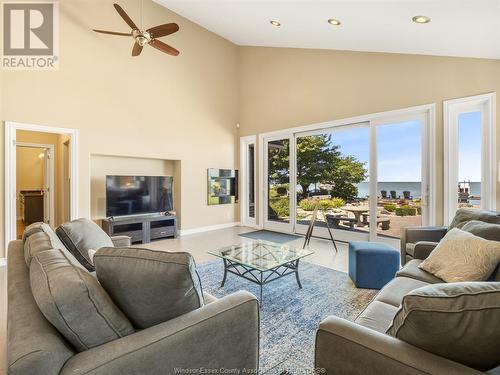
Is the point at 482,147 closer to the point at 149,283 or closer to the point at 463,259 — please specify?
the point at 463,259

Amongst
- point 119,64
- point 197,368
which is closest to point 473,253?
point 197,368

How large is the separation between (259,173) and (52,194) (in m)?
4.76

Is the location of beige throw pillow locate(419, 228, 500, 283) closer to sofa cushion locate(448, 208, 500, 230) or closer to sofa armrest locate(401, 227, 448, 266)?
sofa cushion locate(448, 208, 500, 230)

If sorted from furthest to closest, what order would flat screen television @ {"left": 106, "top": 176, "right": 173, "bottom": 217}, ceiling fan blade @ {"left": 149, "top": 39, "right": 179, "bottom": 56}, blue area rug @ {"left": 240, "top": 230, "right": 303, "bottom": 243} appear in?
1. blue area rug @ {"left": 240, "top": 230, "right": 303, "bottom": 243}
2. flat screen television @ {"left": 106, "top": 176, "right": 173, "bottom": 217}
3. ceiling fan blade @ {"left": 149, "top": 39, "right": 179, "bottom": 56}

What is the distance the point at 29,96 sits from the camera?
4.12 meters

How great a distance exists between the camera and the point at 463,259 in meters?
1.95

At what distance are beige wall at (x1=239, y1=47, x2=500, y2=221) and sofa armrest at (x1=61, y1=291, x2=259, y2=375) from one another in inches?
152

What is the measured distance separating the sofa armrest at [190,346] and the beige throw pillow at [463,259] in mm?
1564

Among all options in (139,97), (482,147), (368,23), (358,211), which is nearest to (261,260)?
(358,211)

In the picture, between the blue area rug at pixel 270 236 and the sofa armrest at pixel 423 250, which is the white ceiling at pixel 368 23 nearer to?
the sofa armrest at pixel 423 250

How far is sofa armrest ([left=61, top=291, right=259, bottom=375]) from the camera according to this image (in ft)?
2.98

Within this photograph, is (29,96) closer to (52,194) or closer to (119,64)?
(119,64)

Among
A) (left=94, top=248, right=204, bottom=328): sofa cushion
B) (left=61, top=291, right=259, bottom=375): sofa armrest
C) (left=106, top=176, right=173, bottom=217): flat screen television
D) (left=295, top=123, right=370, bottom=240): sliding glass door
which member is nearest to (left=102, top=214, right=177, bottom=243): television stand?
(left=106, top=176, right=173, bottom=217): flat screen television

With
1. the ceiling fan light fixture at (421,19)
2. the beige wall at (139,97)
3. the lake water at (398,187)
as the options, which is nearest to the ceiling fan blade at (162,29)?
the beige wall at (139,97)
